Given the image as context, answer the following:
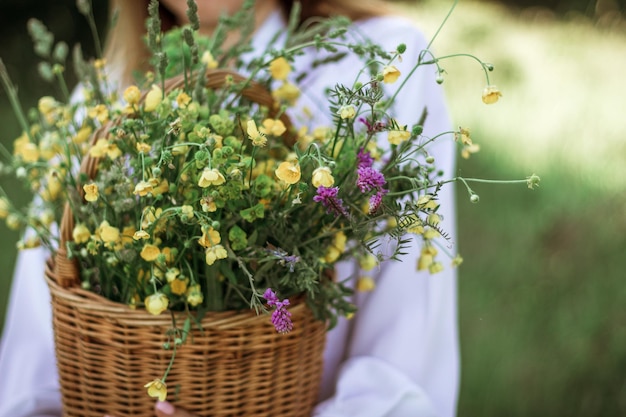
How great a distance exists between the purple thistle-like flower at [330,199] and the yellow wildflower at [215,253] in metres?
0.10

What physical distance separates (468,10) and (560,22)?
1.72 feet

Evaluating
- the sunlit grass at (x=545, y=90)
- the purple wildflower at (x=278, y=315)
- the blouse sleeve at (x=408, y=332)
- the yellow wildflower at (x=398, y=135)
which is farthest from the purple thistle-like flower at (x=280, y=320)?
the sunlit grass at (x=545, y=90)

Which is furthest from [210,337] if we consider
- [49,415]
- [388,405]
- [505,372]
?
[505,372]

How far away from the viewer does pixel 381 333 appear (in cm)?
107

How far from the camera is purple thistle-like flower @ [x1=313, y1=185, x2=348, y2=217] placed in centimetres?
64

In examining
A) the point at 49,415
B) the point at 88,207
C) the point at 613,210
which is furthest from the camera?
the point at 613,210

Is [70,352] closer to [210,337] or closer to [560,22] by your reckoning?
[210,337]

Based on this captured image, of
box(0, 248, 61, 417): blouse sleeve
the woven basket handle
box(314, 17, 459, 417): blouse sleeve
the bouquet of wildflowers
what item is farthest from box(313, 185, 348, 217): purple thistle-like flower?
box(0, 248, 61, 417): blouse sleeve

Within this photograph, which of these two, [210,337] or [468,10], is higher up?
[210,337]

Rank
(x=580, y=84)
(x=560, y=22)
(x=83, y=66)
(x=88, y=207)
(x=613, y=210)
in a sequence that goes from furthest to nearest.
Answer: (x=560, y=22) → (x=580, y=84) → (x=613, y=210) → (x=83, y=66) → (x=88, y=207)

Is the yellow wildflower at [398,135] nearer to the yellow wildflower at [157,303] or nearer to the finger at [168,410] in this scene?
the yellow wildflower at [157,303]

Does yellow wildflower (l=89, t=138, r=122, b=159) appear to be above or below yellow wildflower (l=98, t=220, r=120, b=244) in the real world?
above

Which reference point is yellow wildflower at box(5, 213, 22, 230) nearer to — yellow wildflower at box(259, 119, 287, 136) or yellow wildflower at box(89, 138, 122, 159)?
yellow wildflower at box(89, 138, 122, 159)

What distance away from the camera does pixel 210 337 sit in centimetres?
76
